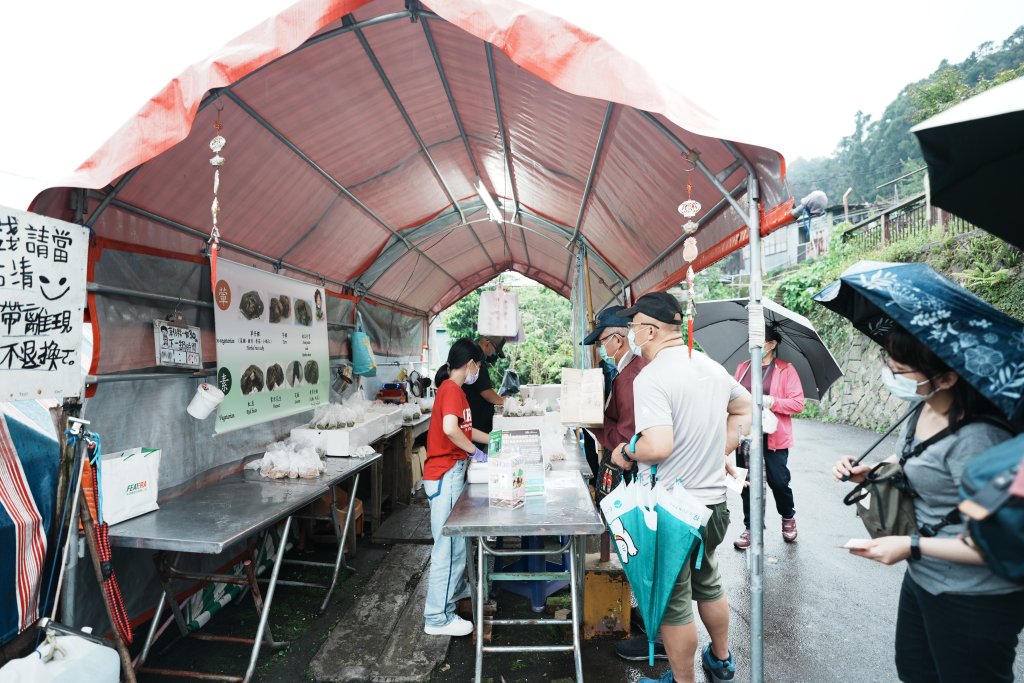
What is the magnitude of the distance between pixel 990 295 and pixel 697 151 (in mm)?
9419

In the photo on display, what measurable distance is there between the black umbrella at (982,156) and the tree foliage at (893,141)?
16.8 metres

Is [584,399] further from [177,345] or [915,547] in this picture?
[177,345]

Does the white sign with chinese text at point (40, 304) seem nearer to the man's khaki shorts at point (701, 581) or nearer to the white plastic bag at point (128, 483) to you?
the white plastic bag at point (128, 483)

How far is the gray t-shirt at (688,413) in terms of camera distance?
265 cm

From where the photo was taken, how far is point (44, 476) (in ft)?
8.98

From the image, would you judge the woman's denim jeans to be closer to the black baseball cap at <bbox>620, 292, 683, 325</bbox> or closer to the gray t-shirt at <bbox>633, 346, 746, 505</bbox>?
the gray t-shirt at <bbox>633, 346, 746, 505</bbox>

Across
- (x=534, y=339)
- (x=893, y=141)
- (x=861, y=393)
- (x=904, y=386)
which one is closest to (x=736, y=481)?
(x=904, y=386)

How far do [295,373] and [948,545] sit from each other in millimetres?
5202

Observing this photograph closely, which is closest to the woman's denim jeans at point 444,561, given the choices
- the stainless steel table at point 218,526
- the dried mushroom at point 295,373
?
the stainless steel table at point 218,526

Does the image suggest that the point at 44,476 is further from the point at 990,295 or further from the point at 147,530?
the point at 990,295

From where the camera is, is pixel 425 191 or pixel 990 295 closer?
pixel 425 191

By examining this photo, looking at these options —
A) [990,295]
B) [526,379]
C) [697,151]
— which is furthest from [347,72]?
[526,379]

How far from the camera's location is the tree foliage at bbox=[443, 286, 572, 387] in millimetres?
15594

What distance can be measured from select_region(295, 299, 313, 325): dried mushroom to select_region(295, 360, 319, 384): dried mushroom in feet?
1.42
